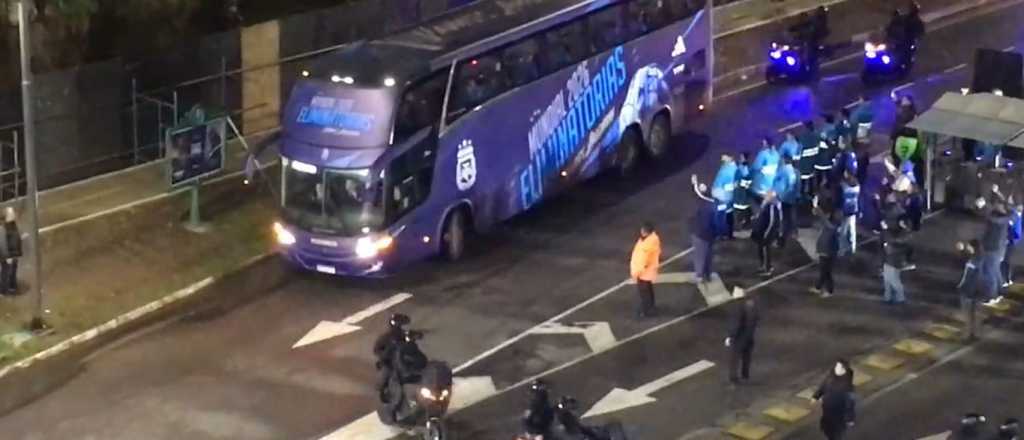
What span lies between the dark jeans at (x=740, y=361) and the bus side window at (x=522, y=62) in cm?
669

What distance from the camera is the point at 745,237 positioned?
2878 centimetres

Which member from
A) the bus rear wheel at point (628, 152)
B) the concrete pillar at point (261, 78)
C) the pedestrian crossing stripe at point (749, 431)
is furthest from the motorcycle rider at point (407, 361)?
the concrete pillar at point (261, 78)

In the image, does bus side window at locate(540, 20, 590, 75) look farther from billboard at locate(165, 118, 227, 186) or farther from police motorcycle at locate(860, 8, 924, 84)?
police motorcycle at locate(860, 8, 924, 84)

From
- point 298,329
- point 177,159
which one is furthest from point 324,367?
point 177,159

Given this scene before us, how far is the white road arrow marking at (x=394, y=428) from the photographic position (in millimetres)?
22094

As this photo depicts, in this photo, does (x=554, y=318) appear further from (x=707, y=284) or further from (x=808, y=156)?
(x=808, y=156)

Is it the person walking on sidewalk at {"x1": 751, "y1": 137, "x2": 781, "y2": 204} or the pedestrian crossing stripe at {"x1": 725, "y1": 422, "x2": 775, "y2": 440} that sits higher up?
the person walking on sidewalk at {"x1": 751, "y1": 137, "x2": 781, "y2": 204}

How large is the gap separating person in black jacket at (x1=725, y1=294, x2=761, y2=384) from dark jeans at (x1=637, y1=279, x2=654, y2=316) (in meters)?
1.89

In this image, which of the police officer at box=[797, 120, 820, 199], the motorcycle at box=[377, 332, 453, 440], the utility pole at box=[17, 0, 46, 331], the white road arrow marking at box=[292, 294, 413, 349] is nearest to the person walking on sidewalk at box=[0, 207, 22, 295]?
the utility pole at box=[17, 0, 46, 331]

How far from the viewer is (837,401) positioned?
805 inches

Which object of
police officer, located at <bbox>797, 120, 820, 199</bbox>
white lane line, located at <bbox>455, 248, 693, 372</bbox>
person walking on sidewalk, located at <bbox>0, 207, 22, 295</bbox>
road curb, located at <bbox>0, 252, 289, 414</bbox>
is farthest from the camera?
police officer, located at <bbox>797, 120, 820, 199</bbox>

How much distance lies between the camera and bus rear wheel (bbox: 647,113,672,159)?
3247cm

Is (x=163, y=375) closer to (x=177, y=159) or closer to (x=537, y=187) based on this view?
(x=177, y=159)

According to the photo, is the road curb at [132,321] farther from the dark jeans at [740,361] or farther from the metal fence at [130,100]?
the dark jeans at [740,361]
